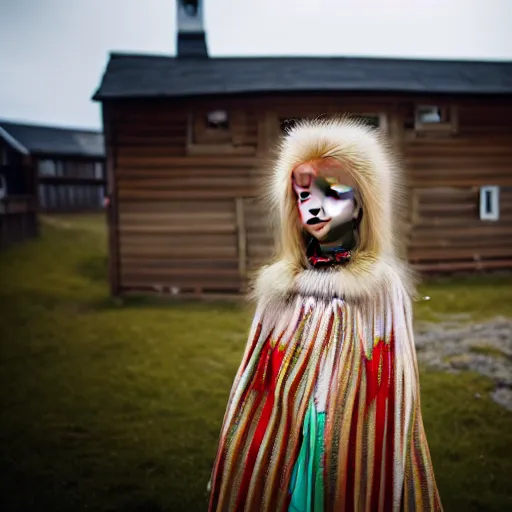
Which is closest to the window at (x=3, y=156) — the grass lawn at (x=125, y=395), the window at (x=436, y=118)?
the grass lawn at (x=125, y=395)

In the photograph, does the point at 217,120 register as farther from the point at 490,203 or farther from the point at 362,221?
the point at 362,221

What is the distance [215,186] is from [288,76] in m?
1.06

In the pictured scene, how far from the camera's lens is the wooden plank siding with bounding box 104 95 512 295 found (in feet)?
9.69

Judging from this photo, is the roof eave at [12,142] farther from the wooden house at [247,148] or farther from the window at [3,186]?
the wooden house at [247,148]

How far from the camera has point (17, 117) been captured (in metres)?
2.05

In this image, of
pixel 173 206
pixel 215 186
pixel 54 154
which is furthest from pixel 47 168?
pixel 215 186

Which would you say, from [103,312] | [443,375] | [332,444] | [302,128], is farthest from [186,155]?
[332,444]

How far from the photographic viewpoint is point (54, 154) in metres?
2.26

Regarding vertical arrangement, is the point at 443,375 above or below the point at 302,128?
below

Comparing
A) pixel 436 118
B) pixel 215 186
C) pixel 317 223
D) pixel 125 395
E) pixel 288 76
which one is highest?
pixel 288 76

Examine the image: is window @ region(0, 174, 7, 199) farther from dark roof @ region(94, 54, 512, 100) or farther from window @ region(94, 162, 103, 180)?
dark roof @ region(94, 54, 512, 100)

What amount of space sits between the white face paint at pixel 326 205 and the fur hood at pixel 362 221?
4cm

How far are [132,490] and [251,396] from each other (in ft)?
2.61

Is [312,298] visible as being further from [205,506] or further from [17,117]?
[17,117]
